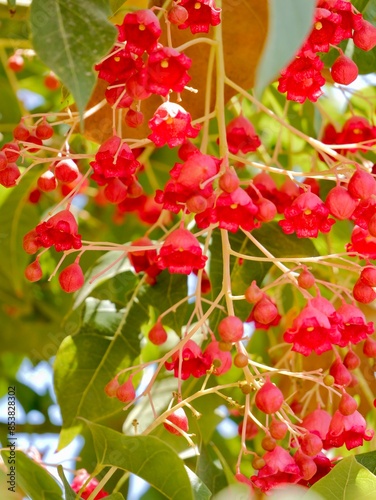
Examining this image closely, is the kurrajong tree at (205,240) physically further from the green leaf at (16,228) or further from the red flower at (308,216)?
the green leaf at (16,228)

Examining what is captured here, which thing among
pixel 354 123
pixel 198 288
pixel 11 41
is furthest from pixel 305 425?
pixel 11 41

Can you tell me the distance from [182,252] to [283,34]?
2.10 feet

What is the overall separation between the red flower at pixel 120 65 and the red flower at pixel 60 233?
0.23 m

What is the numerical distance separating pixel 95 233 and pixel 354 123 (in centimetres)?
135

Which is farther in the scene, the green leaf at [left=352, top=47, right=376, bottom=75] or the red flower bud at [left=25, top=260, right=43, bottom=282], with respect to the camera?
the green leaf at [left=352, top=47, right=376, bottom=75]

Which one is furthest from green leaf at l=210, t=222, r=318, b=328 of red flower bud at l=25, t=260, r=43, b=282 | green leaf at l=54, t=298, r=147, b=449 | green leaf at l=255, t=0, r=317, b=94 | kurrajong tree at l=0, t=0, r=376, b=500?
green leaf at l=255, t=0, r=317, b=94

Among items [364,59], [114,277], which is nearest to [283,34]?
[364,59]

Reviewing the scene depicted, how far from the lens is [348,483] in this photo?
3.89ft

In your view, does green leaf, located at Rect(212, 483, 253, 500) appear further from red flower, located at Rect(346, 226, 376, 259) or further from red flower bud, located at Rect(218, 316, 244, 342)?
red flower, located at Rect(346, 226, 376, 259)

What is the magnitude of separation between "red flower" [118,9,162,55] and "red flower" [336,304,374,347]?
509 millimetres

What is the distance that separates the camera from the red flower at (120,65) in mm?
1299

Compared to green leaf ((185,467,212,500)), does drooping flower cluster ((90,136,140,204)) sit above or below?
above

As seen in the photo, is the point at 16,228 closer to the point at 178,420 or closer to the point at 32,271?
the point at 32,271

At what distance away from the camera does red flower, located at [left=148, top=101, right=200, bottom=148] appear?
1278 millimetres
